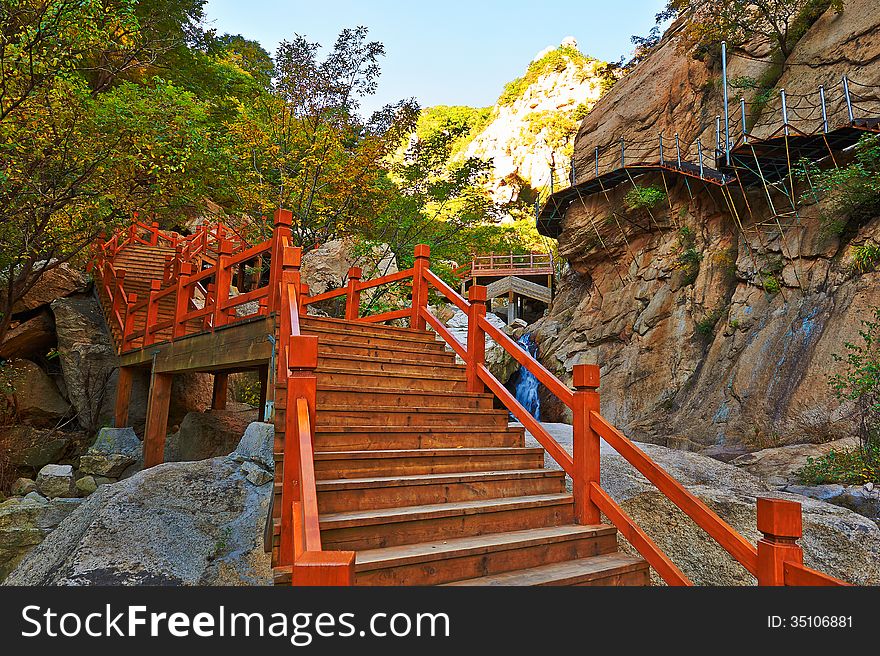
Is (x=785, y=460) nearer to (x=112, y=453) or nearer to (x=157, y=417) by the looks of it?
(x=157, y=417)

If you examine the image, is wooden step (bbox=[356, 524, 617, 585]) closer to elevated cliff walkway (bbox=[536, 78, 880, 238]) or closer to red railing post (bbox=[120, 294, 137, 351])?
elevated cliff walkway (bbox=[536, 78, 880, 238])

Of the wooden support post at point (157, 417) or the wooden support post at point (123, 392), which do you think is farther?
the wooden support post at point (123, 392)

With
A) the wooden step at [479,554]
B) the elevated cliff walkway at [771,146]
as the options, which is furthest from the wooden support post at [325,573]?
the elevated cliff walkway at [771,146]

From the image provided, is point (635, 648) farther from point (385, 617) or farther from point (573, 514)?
point (573, 514)

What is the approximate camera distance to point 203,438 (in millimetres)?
11070

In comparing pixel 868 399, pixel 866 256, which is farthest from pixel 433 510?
pixel 866 256

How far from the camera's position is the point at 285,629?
7.66ft

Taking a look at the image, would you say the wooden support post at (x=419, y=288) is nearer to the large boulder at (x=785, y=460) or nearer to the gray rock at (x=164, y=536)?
the gray rock at (x=164, y=536)

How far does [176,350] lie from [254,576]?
536 cm

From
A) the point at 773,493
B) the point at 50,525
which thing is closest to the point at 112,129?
the point at 50,525

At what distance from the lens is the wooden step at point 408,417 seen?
466cm

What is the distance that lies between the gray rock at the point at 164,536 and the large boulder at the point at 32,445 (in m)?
6.55

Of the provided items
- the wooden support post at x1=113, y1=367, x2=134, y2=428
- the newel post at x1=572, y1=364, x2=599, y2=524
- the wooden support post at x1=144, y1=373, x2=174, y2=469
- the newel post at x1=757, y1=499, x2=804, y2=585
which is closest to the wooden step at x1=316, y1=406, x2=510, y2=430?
the newel post at x1=572, y1=364, x2=599, y2=524

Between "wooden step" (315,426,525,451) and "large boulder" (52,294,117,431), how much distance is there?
10832 millimetres
